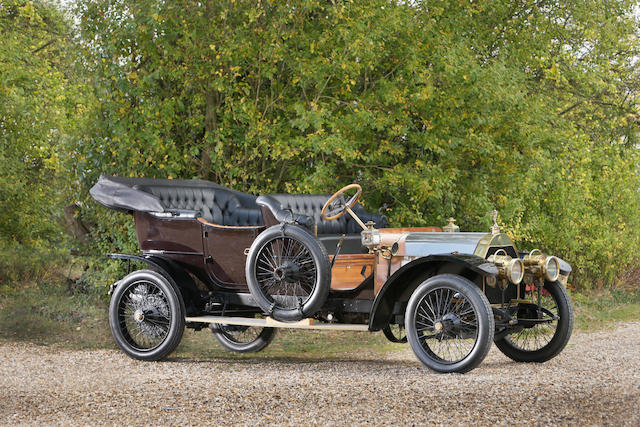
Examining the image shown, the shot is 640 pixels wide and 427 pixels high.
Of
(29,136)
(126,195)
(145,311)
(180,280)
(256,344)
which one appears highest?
(29,136)

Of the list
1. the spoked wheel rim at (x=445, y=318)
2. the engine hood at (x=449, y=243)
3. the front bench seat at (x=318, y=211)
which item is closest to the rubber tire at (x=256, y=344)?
the front bench seat at (x=318, y=211)

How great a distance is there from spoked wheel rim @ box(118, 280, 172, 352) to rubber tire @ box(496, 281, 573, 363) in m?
3.18

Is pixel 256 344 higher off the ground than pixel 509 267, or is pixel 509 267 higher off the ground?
pixel 509 267

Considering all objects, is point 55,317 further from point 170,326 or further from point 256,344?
point 170,326

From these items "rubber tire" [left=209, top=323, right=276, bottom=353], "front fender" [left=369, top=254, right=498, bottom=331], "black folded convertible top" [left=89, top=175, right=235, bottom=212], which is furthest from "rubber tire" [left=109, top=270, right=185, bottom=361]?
"front fender" [left=369, top=254, right=498, bottom=331]

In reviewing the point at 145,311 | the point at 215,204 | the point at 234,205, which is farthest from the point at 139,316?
the point at 234,205

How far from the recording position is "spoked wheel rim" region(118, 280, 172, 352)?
737 centimetres

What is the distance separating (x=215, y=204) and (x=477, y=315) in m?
3.55

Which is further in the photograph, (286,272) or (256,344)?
(256,344)

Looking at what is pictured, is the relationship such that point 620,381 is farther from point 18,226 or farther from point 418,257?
point 18,226

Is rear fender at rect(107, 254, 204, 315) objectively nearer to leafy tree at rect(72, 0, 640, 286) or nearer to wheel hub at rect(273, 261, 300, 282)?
wheel hub at rect(273, 261, 300, 282)

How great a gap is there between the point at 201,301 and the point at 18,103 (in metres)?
5.80

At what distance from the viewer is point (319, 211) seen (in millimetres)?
7727

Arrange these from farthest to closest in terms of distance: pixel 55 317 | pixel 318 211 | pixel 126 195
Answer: pixel 55 317, pixel 318 211, pixel 126 195
